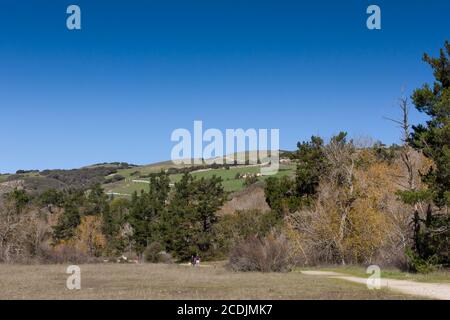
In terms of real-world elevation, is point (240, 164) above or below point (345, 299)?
above

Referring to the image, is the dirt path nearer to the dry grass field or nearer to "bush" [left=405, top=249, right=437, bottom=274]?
the dry grass field

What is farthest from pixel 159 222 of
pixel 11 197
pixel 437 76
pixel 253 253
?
pixel 437 76

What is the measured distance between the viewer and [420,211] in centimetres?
3569

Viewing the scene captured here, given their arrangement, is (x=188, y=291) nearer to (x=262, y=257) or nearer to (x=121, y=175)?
(x=262, y=257)

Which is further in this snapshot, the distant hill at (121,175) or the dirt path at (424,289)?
the distant hill at (121,175)

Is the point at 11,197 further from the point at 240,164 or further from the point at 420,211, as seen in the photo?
the point at 240,164

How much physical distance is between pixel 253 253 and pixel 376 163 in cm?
2277

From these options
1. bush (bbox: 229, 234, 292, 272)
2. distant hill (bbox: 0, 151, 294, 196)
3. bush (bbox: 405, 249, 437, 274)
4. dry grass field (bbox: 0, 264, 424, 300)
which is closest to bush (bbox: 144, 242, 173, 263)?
distant hill (bbox: 0, 151, 294, 196)

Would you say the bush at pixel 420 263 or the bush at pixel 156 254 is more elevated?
the bush at pixel 420 263

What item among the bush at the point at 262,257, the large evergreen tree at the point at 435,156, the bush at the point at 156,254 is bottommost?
the bush at the point at 156,254

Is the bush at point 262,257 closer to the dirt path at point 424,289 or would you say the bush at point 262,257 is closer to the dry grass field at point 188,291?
the dry grass field at point 188,291

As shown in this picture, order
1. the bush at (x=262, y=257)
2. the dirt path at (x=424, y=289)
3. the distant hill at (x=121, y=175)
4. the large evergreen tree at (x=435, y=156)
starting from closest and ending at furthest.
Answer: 1. the dirt path at (x=424, y=289)
2. the large evergreen tree at (x=435, y=156)
3. the bush at (x=262, y=257)
4. the distant hill at (x=121, y=175)

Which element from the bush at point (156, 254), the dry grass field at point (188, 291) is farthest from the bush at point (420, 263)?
the bush at point (156, 254)
